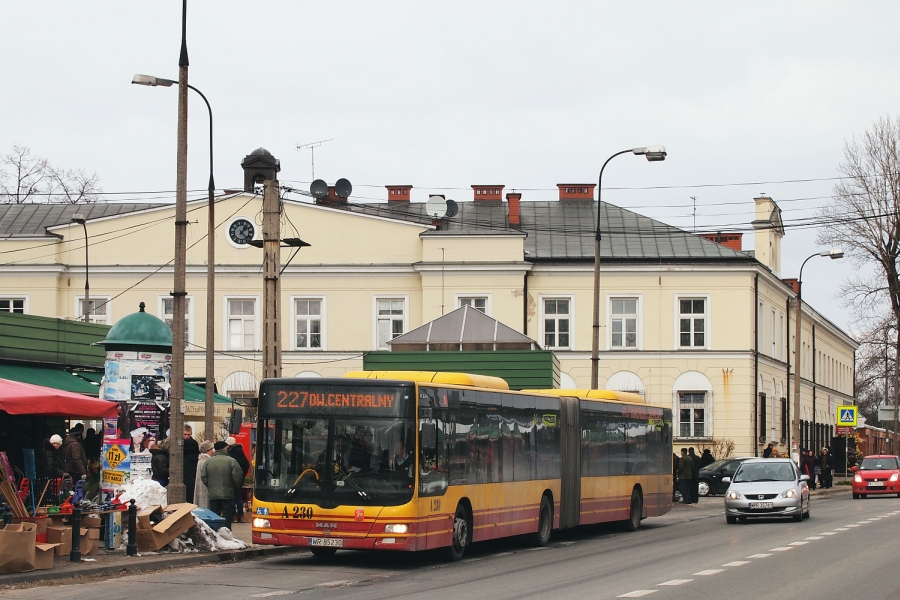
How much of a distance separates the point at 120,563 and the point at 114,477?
163 inches

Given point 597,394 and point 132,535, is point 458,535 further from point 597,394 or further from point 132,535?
point 597,394

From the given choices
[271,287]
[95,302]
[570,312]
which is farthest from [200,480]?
[570,312]

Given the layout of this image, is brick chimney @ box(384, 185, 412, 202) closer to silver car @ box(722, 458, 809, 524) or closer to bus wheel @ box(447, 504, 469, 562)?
silver car @ box(722, 458, 809, 524)

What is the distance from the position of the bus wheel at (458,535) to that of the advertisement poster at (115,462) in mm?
5499

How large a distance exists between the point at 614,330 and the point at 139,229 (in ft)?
67.8

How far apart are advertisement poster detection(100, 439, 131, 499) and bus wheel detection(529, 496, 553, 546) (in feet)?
22.9

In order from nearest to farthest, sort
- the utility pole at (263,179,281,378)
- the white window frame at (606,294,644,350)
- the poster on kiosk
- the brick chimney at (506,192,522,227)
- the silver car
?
1. the poster on kiosk
2. the utility pole at (263,179,281,378)
3. the silver car
4. the white window frame at (606,294,644,350)
5. the brick chimney at (506,192,522,227)

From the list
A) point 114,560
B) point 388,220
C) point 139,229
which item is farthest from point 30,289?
point 114,560

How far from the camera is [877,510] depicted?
3378cm

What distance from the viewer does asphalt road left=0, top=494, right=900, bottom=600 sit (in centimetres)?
1452

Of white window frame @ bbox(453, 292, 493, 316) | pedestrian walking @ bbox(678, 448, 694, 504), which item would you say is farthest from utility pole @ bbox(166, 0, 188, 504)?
white window frame @ bbox(453, 292, 493, 316)

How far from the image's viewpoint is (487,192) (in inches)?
2475

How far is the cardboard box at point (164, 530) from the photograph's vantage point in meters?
18.2

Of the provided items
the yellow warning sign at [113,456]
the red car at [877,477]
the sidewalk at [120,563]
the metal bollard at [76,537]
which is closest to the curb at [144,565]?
the sidewalk at [120,563]
